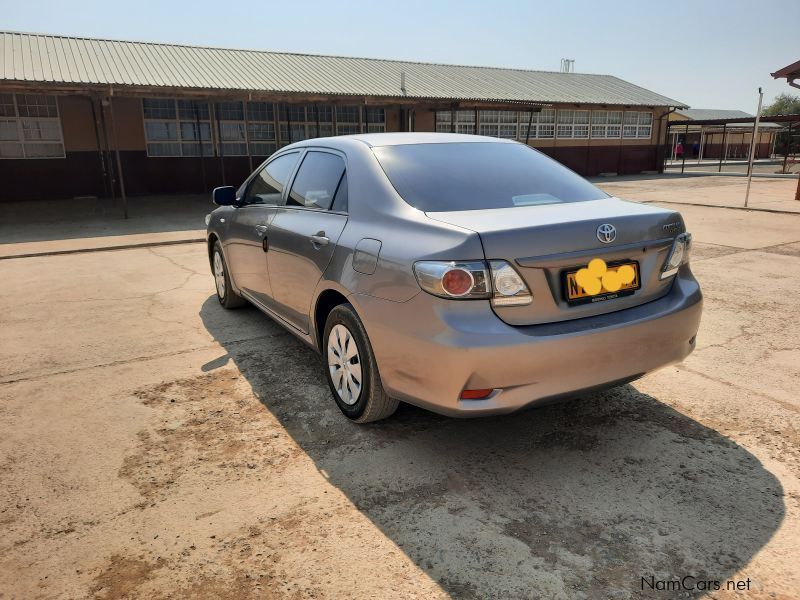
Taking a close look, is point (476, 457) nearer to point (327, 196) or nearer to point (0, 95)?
point (327, 196)

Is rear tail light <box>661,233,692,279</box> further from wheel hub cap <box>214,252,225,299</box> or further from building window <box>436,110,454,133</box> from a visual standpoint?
building window <box>436,110,454,133</box>

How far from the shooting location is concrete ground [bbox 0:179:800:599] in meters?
2.16

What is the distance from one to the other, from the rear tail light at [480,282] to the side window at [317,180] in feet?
4.20

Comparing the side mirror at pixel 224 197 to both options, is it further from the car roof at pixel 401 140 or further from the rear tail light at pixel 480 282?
the rear tail light at pixel 480 282

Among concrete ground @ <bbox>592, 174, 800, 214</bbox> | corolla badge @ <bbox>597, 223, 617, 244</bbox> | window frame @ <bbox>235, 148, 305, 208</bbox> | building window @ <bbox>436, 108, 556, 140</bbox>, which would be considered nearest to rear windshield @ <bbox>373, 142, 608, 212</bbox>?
corolla badge @ <bbox>597, 223, 617, 244</bbox>

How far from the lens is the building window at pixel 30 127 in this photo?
1587 centimetres

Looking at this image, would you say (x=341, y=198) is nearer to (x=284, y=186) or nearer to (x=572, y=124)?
(x=284, y=186)

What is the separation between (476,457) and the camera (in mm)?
2961

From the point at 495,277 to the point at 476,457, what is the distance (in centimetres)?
101

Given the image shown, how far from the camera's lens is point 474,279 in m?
2.49

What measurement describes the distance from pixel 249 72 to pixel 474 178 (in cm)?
1685

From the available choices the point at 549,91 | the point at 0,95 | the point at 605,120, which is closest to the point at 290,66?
the point at 0,95

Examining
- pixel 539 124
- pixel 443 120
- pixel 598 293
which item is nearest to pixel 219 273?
pixel 598 293

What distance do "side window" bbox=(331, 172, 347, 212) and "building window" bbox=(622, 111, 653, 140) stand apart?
28226 mm
